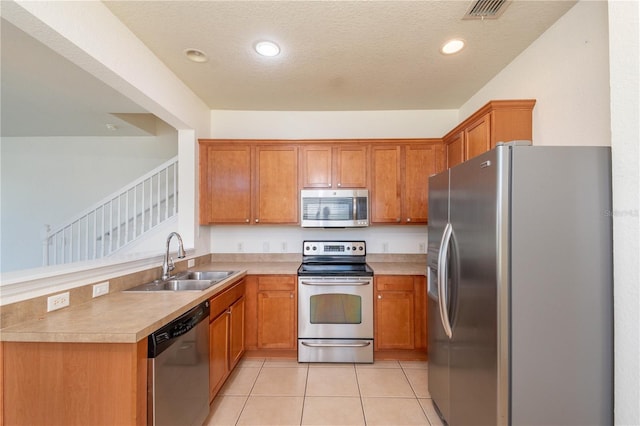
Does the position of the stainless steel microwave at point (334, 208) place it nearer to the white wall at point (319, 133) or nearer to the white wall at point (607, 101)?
the white wall at point (319, 133)

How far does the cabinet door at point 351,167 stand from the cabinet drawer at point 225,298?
1478mm

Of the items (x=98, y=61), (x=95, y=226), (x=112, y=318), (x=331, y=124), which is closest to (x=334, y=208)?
(x=331, y=124)

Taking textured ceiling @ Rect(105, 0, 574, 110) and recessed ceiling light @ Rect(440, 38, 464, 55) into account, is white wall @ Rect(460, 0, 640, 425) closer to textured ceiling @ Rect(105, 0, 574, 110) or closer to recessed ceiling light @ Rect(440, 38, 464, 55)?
textured ceiling @ Rect(105, 0, 574, 110)

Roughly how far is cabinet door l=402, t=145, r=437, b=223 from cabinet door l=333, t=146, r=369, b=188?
1.55 feet

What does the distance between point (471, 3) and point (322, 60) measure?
1.09 m

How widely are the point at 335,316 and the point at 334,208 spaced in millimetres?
1126

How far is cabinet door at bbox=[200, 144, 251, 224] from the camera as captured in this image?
3062mm

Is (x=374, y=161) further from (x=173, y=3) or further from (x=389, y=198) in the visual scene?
(x=173, y=3)

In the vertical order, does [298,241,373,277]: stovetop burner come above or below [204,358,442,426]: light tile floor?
above

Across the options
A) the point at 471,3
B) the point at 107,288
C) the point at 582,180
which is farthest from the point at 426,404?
the point at 471,3

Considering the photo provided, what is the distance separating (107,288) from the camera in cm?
182

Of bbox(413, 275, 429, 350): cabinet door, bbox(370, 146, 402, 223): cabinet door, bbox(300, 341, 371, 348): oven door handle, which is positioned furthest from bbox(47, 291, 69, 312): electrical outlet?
bbox(413, 275, 429, 350): cabinet door

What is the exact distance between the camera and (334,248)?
10.5 feet

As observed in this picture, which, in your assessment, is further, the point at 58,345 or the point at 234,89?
the point at 234,89
